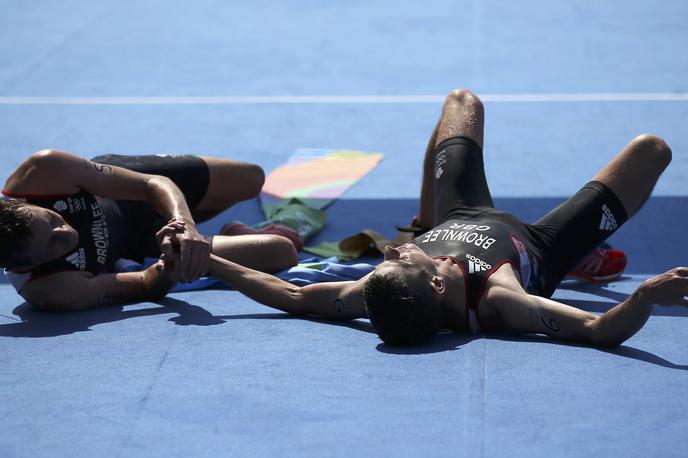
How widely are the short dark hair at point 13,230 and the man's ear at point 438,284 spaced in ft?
5.08

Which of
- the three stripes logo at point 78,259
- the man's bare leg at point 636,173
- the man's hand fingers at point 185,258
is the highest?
the man's bare leg at point 636,173

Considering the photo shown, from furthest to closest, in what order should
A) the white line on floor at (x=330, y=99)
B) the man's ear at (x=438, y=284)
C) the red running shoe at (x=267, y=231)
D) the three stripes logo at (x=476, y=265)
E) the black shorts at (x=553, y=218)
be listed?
the white line on floor at (x=330, y=99) < the red running shoe at (x=267, y=231) < the black shorts at (x=553, y=218) < the three stripes logo at (x=476, y=265) < the man's ear at (x=438, y=284)

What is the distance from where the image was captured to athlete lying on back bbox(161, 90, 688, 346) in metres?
3.88

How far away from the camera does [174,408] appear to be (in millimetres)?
3611

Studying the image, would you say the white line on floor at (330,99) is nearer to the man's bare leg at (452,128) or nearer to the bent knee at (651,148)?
the man's bare leg at (452,128)

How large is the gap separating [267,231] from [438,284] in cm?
153

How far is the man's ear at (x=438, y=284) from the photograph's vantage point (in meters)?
3.95

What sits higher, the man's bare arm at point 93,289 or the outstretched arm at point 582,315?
the outstretched arm at point 582,315

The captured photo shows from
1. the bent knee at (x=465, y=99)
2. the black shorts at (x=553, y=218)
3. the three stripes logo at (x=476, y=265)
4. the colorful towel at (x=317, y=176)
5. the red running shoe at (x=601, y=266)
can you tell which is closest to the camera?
the three stripes logo at (x=476, y=265)

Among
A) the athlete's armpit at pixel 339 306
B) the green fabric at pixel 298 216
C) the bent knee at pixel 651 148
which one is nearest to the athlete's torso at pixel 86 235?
the green fabric at pixel 298 216

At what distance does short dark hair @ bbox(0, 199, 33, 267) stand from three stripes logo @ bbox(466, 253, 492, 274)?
1.67 meters

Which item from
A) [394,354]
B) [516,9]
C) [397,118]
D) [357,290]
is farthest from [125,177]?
[516,9]

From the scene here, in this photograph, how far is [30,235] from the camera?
426cm

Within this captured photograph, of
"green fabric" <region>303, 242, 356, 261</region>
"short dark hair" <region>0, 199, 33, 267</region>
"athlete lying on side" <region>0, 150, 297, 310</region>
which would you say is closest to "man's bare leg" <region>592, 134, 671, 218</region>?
"green fabric" <region>303, 242, 356, 261</region>
